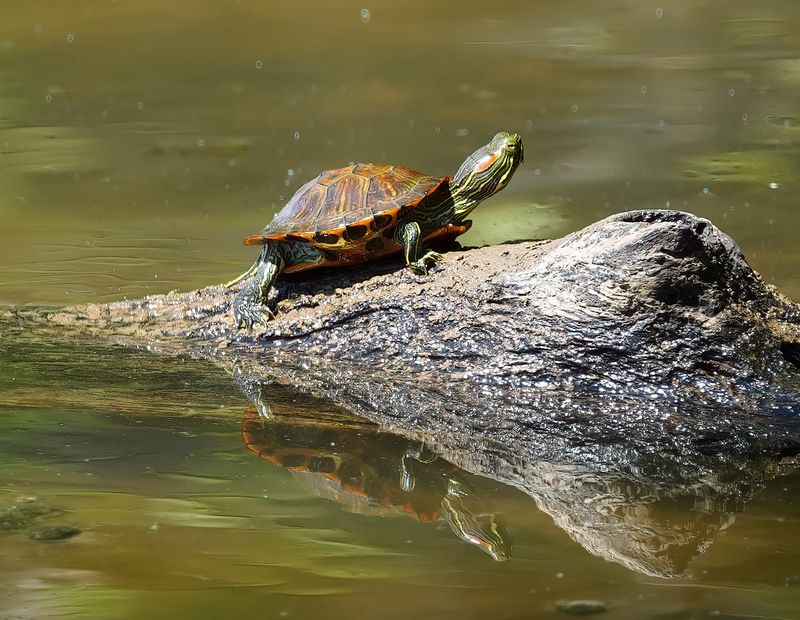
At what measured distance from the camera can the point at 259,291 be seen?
471 centimetres

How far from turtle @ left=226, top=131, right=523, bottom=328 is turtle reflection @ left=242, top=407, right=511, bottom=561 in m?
0.72

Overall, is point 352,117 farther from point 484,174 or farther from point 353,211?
point 353,211

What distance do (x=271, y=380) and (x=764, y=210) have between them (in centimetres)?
416

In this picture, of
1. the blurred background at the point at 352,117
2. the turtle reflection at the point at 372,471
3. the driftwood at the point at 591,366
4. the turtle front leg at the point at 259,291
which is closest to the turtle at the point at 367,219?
the turtle front leg at the point at 259,291

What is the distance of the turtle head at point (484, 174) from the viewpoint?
16.0ft

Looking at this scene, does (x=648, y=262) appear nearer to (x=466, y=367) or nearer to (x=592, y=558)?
(x=466, y=367)

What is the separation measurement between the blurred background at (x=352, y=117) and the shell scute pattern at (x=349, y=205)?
189 cm

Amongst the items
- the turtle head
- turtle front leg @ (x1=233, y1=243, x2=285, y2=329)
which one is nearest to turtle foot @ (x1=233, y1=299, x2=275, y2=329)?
turtle front leg @ (x1=233, y1=243, x2=285, y2=329)

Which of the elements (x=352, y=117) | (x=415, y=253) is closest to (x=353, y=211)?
(x=415, y=253)

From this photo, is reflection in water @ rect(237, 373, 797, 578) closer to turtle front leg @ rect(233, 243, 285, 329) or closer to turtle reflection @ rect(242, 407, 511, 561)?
turtle reflection @ rect(242, 407, 511, 561)

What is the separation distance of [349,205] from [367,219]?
156 millimetres

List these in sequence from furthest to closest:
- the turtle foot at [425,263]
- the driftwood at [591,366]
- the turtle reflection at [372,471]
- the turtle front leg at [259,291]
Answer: the turtle front leg at [259,291] < the turtle foot at [425,263] < the driftwood at [591,366] < the turtle reflection at [372,471]

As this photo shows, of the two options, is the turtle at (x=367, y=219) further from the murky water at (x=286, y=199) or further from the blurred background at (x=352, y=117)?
the blurred background at (x=352, y=117)

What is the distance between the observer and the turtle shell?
180 inches
